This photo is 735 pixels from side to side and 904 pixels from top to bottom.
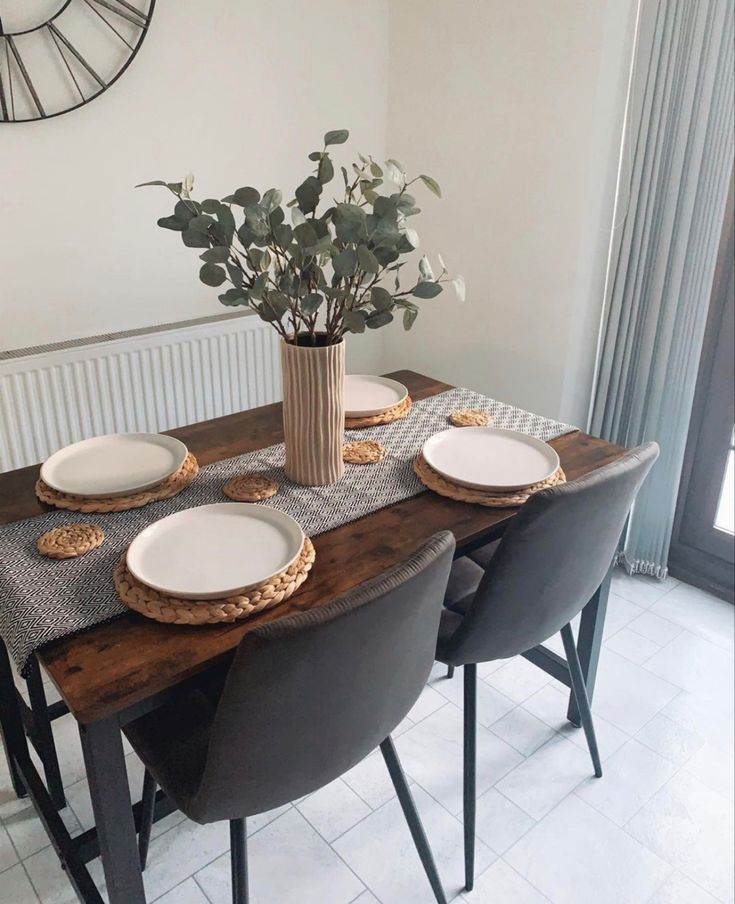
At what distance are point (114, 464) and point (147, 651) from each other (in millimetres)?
602

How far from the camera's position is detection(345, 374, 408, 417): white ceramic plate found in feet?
6.37

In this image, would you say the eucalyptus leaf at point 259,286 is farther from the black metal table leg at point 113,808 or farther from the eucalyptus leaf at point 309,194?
the black metal table leg at point 113,808

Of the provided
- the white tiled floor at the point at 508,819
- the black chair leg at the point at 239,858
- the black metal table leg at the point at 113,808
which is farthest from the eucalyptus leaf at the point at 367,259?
the white tiled floor at the point at 508,819

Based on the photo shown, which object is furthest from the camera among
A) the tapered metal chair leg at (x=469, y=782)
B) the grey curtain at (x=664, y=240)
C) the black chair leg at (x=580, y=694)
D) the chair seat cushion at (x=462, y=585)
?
the grey curtain at (x=664, y=240)

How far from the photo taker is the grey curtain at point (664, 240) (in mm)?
2158

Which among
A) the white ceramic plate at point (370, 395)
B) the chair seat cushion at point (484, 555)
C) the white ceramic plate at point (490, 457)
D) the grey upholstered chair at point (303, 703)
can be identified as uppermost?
the white ceramic plate at point (370, 395)

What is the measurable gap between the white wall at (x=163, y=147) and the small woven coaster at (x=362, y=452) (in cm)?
123

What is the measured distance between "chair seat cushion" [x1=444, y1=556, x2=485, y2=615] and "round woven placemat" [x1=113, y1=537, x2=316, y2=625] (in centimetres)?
59

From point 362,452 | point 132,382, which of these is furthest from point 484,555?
point 132,382

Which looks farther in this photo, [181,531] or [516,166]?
[516,166]

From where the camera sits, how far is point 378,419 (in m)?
1.94

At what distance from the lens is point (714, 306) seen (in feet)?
8.14

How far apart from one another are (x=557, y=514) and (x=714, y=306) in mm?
1440

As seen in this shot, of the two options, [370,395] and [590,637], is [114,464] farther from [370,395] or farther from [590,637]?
[590,637]
